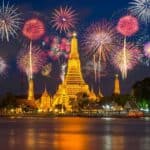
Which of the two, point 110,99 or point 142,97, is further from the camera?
point 110,99

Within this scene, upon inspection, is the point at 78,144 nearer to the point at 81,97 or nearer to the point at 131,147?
the point at 131,147

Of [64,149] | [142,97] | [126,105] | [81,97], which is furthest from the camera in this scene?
[81,97]

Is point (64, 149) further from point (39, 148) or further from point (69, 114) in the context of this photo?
point (69, 114)

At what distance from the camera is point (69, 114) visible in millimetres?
191625

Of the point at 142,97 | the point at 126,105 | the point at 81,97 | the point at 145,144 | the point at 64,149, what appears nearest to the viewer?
the point at 64,149

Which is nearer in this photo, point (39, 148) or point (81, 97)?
point (39, 148)

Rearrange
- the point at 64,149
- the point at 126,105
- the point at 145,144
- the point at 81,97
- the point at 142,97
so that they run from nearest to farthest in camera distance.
Result: the point at 64,149 < the point at 145,144 < the point at 142,97 < the point at 126,105 < the point at 81,97

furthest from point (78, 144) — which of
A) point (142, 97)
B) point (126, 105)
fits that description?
point (126, 105)

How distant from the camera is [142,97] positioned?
536 ft

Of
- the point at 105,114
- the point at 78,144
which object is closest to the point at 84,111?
the point at 105,114

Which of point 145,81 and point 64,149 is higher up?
point 145,81

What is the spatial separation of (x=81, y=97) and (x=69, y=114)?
272 inches

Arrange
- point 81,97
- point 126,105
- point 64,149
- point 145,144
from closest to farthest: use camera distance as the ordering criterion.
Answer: point 64,149, point 145,144, point 126,105, point 81,97

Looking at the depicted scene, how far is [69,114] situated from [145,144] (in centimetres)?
13915
